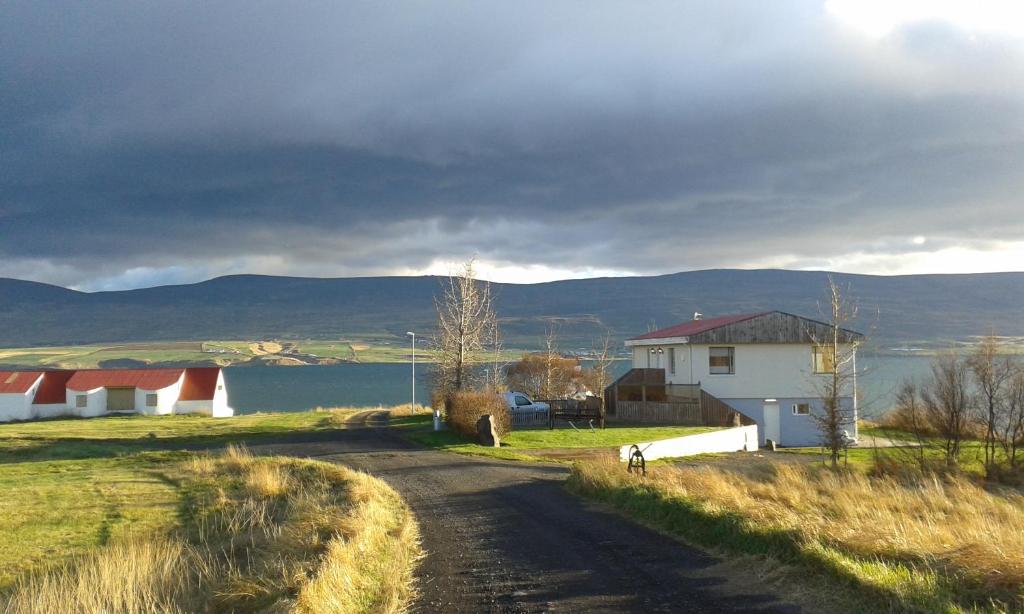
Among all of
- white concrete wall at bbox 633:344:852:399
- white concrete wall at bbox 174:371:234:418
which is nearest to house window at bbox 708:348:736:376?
white concrete wall at bbox 633:344:852:399

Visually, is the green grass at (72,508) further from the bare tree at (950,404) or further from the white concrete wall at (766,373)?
the white concrete wall at (766,373)

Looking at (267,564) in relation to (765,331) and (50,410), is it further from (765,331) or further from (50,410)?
(50,410)

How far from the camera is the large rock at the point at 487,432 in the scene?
28578mm

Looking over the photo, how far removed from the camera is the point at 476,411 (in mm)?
30750

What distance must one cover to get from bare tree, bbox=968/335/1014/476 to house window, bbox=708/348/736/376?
11.3 metres

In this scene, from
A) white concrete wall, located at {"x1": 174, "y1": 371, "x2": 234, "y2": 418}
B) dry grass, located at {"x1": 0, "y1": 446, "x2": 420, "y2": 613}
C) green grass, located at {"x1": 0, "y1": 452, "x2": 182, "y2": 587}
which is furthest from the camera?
white concrete wall, located at {"x1": 174, "y1": 371, "x2": 234, "y2": 418}

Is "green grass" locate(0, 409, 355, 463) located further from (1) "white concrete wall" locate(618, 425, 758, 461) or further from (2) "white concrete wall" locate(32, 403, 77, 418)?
(1) "white concrete wall" locate(618, 425, 758, 461)

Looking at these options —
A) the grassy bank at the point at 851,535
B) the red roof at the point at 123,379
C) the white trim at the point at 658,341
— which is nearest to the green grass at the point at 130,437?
the red roof at the point at 123,379


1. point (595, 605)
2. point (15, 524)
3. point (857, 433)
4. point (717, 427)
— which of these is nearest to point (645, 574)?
point (595, 605)

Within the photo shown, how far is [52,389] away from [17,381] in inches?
97.6

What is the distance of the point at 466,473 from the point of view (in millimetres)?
20203

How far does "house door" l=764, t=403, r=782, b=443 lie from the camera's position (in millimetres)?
40969

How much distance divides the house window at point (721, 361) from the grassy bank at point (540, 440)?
6.92 metres

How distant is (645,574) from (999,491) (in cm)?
1865
